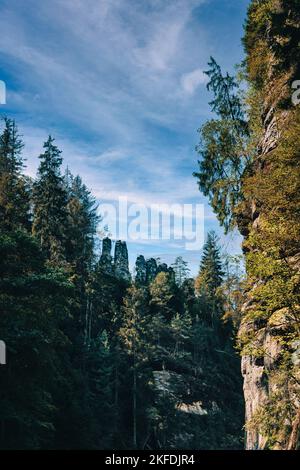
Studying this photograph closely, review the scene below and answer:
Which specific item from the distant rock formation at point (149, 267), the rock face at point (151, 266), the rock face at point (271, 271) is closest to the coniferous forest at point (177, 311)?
the rock face at point (271, 271)

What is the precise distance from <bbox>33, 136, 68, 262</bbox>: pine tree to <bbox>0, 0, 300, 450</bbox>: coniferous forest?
0.11m

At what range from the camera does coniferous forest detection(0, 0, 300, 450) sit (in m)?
11.5

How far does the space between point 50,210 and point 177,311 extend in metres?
33.8

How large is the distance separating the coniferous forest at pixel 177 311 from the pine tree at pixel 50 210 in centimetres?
11

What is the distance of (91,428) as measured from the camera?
96.1ft

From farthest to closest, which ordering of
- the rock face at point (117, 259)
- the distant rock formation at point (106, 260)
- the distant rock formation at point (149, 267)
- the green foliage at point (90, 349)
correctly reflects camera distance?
the distant rock formation at point (149, 267), the rock face at point (117, 259), the distant rock formation at point (106, 260), the green foliage at point (90, 349)

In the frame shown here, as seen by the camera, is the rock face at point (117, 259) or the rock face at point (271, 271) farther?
the rock face at point (117, 259)

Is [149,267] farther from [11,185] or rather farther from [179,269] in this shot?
[11,185]

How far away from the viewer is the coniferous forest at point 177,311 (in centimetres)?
1151

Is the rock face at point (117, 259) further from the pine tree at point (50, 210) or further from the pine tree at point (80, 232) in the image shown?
the pine tree at point (50, 210)

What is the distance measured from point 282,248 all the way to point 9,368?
565 inches
